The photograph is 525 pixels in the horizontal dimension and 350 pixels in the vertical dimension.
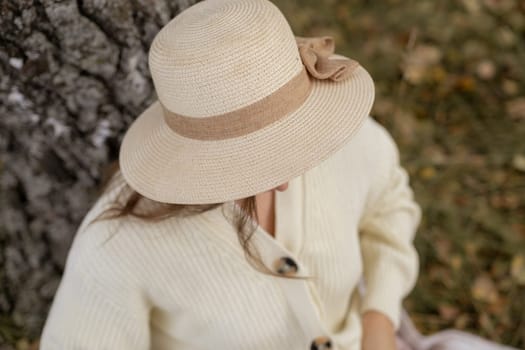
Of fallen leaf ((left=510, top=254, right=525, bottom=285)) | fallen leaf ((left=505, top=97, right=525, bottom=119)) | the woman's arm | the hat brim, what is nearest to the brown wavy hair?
the hat brim

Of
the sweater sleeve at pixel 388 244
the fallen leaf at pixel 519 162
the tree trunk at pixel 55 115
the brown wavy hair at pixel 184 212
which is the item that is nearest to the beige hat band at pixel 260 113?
the brown wavy hair at pixel 184 212

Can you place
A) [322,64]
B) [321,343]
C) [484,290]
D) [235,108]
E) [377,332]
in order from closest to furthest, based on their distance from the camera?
1. [235,108]
2. [322,64]
3. [321,343]
4. [377,332]
5. [484,290]

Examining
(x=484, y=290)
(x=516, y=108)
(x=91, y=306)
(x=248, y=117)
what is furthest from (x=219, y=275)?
(x=516, y=108)

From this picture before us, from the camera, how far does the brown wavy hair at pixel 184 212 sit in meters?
1.10

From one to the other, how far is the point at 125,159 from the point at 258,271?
1.20 ft

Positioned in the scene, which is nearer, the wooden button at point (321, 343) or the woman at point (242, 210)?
the woman at point (242, 210)

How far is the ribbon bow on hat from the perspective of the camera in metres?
1.01

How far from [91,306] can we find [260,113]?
543mm

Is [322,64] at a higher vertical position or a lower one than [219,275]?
higher

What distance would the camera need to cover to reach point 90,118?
134cm

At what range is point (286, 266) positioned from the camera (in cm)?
119

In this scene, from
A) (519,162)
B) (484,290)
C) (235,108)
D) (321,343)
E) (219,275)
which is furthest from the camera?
(519,162)

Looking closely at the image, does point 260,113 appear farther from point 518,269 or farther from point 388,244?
point 518,269

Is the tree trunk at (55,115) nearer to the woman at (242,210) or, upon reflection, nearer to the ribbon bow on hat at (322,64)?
the woman at (242,210)
